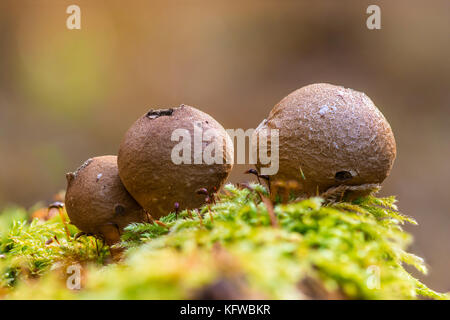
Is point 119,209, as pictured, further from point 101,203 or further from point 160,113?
point 160,113

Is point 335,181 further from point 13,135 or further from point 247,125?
point 13,135

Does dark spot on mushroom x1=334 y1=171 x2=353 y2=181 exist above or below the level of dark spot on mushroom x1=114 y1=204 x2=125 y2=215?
Answer: above

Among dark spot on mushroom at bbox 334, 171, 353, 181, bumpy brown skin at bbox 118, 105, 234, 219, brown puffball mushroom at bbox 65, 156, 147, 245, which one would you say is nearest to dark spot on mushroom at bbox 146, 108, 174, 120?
bumpy brown skin at bbox 118, 105, 234, 219

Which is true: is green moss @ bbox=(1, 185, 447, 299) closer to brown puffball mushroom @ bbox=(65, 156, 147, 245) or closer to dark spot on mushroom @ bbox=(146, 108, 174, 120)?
brown puffball mushroom @ bbox=(65, 156, 147, 245)

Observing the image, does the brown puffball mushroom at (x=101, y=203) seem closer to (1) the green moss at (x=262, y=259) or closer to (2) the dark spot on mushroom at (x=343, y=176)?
(1) the green moss at (x=262, y=259)

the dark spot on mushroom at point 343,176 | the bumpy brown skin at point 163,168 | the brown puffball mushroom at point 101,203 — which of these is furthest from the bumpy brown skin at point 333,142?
the brown puffball mushroom at point 101,203
